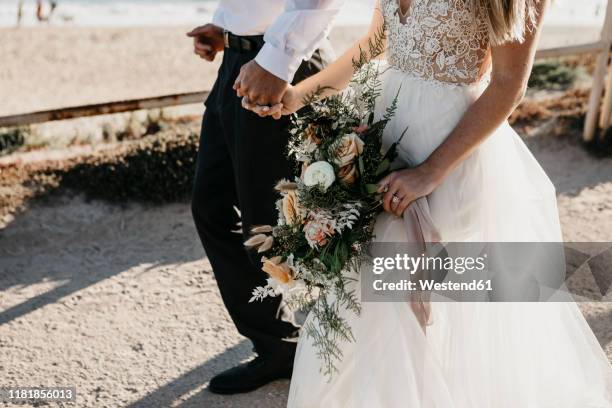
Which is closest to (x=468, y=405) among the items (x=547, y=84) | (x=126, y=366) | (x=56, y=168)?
(x=126, y=366)

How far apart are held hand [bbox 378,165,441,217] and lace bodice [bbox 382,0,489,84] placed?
316 mm

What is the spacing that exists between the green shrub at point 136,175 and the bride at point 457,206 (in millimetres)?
2452

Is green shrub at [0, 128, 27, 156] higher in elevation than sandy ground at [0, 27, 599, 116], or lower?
higher

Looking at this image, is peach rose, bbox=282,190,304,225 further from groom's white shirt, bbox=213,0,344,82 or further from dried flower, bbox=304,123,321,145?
groom's white shirt, bbox=213,0,344,82

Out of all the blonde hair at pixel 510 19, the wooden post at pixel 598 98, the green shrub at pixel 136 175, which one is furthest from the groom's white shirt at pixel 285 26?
the wooden post at pixel 598 98

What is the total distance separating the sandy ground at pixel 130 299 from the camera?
3.10 m

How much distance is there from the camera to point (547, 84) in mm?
7324

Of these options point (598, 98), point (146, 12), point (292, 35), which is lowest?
point (146, 12)

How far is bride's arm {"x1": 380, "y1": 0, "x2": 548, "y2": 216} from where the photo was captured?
6.37 feet

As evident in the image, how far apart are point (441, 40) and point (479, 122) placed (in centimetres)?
27

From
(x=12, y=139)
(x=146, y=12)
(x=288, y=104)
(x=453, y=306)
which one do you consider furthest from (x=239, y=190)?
(x=146, y=12)

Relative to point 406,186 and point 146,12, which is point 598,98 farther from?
point 146,12

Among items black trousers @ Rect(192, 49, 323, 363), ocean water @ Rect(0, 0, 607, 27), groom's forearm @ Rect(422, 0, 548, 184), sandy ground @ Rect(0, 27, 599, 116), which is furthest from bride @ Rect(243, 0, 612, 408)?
ocean water @ Rect(0, 0, 607, 27)

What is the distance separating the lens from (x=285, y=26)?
7.72 feet
